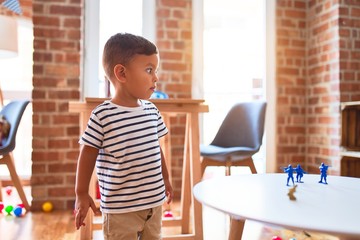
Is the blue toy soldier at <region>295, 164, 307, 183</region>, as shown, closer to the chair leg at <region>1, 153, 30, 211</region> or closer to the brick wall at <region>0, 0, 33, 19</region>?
the chair leg at <region>1, 153, 30, 211</region>

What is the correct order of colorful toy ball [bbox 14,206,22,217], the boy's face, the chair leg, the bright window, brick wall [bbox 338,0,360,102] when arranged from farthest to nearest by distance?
the bright window → brick wall [bbox 338,0,360,102] → the chair leg → colorful toy ball [bbox 14,206,22,217] → the boy's face

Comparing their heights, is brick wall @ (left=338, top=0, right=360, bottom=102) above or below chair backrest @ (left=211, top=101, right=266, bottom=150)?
above

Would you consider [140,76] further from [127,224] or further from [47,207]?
[47,207]

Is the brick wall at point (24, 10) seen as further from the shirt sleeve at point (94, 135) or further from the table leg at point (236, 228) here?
the table leg at point (236, 228)

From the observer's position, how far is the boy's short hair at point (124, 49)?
1.18 m

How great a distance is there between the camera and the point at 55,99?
271 cm

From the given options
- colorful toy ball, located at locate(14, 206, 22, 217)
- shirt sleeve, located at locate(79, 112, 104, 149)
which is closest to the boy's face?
shirt sleeve, located at locate(79, 112, 104, 149)

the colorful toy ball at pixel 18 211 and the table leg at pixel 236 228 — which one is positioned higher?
the table leg at pixel 236 228

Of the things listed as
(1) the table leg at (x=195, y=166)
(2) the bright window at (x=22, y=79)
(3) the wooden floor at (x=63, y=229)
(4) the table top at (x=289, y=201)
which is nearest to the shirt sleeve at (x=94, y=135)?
(4) the table top at (x=289, y=201)

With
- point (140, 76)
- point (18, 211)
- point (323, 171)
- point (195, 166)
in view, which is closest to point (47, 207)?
point (18, 211)

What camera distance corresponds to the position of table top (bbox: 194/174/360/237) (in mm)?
722

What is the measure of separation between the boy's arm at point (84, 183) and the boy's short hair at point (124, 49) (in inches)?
10.8

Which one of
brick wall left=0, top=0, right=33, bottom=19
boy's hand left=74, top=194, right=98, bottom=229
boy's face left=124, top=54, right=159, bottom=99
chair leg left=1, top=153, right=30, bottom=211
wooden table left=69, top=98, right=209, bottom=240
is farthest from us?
brick wall left=0, top=0, right=33, bottom=19

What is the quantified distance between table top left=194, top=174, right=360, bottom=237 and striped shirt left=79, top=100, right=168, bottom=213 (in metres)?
0.18
